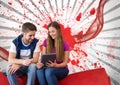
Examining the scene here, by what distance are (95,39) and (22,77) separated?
775 millimetres

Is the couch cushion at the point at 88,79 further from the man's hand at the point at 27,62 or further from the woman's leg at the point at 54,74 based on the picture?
the man's hand at the point at 27,62

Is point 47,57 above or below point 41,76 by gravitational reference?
Result: above

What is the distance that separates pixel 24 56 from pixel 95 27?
0.74 meters

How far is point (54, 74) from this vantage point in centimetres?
199

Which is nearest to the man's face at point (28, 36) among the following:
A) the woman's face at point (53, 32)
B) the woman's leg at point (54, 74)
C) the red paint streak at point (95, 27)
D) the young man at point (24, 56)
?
the young man at point (24, 56)

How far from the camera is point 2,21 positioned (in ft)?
8.03

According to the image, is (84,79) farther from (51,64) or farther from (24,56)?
(24,56)

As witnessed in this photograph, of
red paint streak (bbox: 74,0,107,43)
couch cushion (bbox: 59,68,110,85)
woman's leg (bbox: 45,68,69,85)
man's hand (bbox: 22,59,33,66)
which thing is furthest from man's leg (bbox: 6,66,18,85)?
red paint streak (bbox: 74,0,107,43)

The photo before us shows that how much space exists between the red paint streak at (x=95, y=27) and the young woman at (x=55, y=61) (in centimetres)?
39

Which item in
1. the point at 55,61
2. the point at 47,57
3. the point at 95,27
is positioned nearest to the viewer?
the point at 47,57

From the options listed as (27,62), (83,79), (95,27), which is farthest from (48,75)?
(95,27)

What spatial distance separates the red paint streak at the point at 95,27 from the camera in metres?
2.40

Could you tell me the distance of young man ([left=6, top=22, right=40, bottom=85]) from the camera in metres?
1.94

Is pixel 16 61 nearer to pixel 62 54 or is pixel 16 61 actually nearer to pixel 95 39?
pixel 62 54
